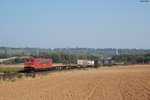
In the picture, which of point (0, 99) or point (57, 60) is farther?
point (57, 60)

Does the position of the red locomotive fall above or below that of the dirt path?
above

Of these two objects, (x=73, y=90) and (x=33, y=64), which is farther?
(x=33, y=64)

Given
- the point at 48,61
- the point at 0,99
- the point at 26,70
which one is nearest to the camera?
the point at 0,99

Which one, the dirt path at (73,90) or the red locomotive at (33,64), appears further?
the red locomotive at (33,64)

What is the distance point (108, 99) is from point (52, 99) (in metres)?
3.23

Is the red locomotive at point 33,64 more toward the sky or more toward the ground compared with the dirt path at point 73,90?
more toward the sky

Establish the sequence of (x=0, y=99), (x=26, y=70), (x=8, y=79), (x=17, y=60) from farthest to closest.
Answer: (x=17, y=60) < (x=26, y=70) < (x=8, y=79) < (x=0, y=99)

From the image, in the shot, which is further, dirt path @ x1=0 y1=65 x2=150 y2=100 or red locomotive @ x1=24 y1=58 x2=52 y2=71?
red locomotive @ x1=24 y1=58 x2=52 y2=71

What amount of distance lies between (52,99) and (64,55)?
171301 millimetres

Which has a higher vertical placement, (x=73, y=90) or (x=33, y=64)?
(x=33, y=64)

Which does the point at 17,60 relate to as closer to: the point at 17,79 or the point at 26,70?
the point at 26,70

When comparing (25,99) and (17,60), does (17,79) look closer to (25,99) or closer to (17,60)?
(25,99)

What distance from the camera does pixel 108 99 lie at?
2133 cm

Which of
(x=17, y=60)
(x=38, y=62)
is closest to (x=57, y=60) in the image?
(x=17, y=60)
